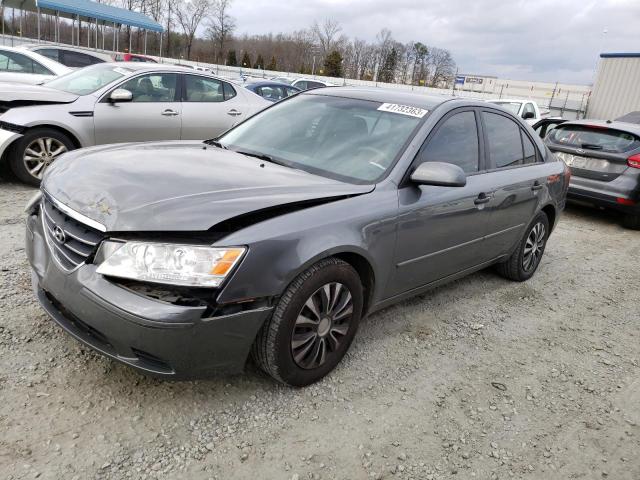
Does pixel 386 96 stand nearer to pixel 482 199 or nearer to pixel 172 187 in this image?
pixel 482 199

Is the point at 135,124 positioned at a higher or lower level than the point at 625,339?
higher

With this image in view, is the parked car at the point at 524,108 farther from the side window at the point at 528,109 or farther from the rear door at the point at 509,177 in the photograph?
the rear door at the point at 509,177

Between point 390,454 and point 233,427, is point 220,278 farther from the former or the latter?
point 390,454

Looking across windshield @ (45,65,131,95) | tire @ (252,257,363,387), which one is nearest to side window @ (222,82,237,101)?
windshield @ (45,65,131,95)

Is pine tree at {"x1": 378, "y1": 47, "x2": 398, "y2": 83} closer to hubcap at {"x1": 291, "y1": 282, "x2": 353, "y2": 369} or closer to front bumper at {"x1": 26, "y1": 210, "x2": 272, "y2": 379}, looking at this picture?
hubcap at {"x1": 291, "y1": 282, "x2": 353, "y2": 369}

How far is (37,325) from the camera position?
3.03 metres

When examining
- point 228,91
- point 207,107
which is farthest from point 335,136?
point 228,91

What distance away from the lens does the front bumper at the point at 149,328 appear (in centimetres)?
217

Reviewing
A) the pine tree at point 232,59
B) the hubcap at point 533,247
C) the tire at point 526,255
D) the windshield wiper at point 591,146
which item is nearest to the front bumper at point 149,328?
the tire at point 526,255

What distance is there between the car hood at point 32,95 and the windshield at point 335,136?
3374mm

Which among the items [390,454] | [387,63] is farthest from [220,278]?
[387,63]

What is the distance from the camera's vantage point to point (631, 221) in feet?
24.9

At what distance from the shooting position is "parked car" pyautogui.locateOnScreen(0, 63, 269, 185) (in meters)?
5.84

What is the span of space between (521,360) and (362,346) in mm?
1093
